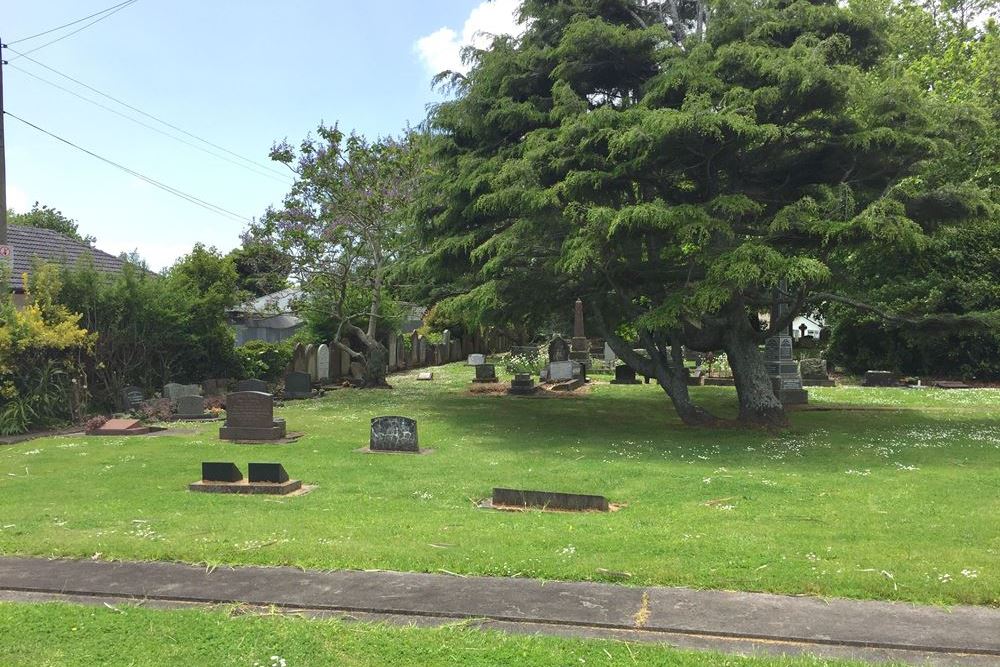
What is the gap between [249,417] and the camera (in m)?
15.4

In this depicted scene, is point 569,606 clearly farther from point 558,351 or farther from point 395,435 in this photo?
point 558,351

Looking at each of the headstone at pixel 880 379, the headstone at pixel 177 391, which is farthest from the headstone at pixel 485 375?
the headstone at pixel 880 379

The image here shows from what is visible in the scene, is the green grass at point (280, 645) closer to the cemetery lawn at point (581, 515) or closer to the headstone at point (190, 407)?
the cemetery lawn at point (581, 515)

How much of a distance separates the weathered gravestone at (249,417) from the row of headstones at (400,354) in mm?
10460

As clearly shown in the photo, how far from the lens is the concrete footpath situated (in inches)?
193

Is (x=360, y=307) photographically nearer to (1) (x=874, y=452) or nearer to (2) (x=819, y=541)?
(1) (x=874, y=452)

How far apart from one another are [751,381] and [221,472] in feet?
39.1

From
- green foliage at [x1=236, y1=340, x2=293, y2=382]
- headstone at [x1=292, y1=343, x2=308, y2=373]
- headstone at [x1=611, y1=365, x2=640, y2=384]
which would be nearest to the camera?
green foliage at [x1=236, y1=340, x2=293, y2=382]

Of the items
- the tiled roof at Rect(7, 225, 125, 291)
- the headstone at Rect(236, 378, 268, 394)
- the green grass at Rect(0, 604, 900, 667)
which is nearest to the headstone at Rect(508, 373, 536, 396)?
the headstone at Rect(236, 378, 268, 394)

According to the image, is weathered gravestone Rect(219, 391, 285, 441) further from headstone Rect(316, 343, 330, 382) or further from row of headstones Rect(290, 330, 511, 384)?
headstone Rect(316, 343, 330, 382)

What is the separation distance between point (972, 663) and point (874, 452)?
997cm

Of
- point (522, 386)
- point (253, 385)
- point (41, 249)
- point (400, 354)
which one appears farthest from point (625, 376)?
point (41, 249)

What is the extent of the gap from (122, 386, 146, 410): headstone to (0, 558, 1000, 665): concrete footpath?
1455cm

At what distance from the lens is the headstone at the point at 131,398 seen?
2019cm
